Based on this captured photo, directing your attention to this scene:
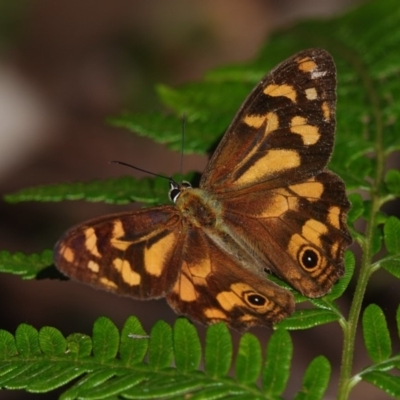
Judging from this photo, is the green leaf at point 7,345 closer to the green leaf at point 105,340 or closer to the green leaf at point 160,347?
the green leaf at point 105,340

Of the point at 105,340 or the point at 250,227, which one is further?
the point at 250,227

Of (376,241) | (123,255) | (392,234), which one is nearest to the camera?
(123,255)

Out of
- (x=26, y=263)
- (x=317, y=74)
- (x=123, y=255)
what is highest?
(x=317, y=74)


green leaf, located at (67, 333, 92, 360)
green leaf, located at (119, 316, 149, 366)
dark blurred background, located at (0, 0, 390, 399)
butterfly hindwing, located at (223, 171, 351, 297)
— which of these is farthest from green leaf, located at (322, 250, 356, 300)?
dark blurred background, located at (0, 0, 390, 399)

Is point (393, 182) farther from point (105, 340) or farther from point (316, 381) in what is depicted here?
point (105, 340)

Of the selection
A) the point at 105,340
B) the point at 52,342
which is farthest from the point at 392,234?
the point at 52,342

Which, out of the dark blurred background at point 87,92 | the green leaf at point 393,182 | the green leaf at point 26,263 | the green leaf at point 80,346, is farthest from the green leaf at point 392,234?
the dark blurred background at point 87,92
